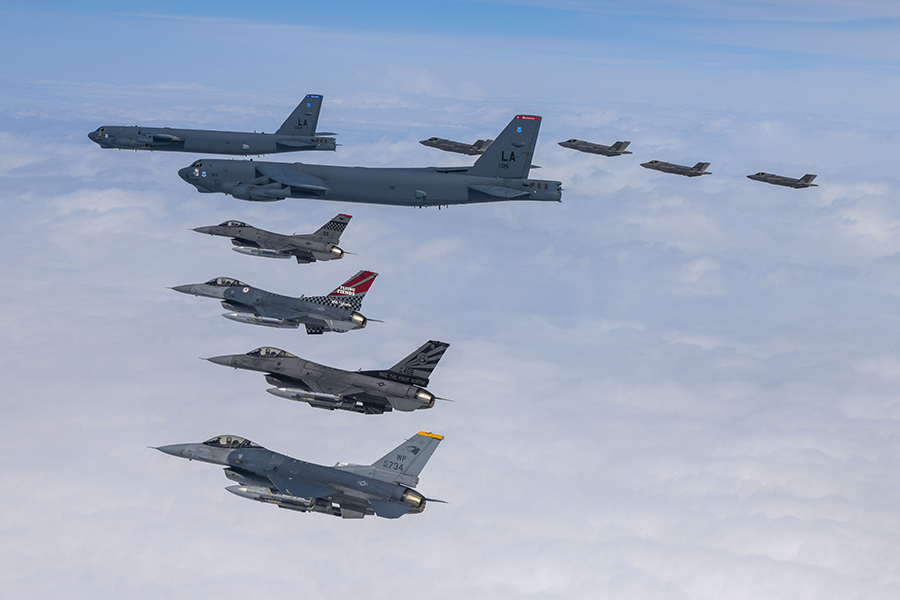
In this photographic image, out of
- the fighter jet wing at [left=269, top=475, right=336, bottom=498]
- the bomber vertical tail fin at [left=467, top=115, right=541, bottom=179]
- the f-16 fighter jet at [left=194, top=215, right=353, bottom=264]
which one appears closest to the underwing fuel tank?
the f-16 fighter jet at [left=194, top=215, right=353, bottom=264]

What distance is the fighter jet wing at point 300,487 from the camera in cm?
5066

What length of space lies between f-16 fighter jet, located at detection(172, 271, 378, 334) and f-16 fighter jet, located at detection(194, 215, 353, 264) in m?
6.10

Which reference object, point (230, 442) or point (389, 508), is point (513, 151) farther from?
point (230, 442)

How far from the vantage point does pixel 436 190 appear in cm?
7062

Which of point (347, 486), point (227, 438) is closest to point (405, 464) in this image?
point (347, 486)

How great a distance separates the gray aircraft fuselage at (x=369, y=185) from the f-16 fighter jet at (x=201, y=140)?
21997 mm

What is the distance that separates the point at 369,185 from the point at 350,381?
2226cm

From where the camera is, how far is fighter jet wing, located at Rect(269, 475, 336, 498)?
50.7 meters

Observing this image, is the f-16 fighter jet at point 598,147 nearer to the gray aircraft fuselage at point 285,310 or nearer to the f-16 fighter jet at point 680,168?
the f-16 fighter jet at point 680,168

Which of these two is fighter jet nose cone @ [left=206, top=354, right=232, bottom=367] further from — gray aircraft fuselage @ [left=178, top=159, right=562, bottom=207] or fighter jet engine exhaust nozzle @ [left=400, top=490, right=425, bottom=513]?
gray aircraft fuselage @ [left=178, top=159, right=562, bottom=207]

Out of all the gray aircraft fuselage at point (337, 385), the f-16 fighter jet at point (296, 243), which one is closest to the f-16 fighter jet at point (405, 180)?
the f-16 fighter jet at point (296, 243)

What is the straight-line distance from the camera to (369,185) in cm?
7206

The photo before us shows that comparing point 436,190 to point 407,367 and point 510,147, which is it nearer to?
point 510,147

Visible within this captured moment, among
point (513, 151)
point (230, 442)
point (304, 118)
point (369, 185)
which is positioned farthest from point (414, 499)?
point (304, 118)
